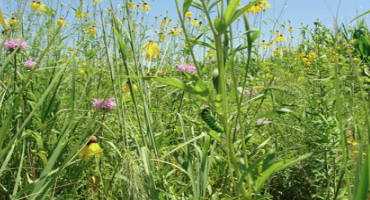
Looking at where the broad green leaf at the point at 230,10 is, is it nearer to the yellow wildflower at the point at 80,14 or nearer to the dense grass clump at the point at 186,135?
the dense grass clump at the point at 186,135

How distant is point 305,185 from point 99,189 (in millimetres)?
519

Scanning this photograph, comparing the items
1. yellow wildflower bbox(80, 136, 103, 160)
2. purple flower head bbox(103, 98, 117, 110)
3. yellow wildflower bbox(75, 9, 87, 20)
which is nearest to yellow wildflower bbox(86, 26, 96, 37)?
yellow wildflower bbox(75, 9, 87, 20)

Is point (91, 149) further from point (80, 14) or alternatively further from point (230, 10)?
point (80, 14)

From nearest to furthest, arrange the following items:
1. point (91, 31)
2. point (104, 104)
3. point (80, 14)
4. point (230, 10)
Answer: point (230, 10), point (104, 104), point (80, 14), point (91, 31)

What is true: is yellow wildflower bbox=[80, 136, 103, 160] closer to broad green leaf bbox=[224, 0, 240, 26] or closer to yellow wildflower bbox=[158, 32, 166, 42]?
broad green leaf bbox=[224, 0, 240, 26]

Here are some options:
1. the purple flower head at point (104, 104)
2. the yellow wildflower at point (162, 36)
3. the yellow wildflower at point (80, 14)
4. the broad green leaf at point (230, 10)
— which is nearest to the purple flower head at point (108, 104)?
the purple flower head at point (104, 104)

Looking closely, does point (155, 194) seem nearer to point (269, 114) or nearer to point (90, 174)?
point (269, 114)

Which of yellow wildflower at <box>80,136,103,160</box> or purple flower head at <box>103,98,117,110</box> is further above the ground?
purple flower head at <box>103,98,117,110</box>

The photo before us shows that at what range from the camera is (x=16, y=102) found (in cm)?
130

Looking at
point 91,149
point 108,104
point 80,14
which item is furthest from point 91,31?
point 91,149

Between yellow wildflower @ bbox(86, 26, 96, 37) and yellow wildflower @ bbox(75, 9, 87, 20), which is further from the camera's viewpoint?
yellow wildflower @ bbox(86, 26, 96, 37)

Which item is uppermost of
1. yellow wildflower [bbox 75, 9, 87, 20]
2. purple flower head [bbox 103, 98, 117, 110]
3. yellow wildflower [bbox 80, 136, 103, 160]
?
yellow wildflower [bbox 75, 9, 87, 20]

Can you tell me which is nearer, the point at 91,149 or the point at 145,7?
the point at 91,149

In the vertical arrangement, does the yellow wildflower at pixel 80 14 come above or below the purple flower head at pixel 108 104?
above
